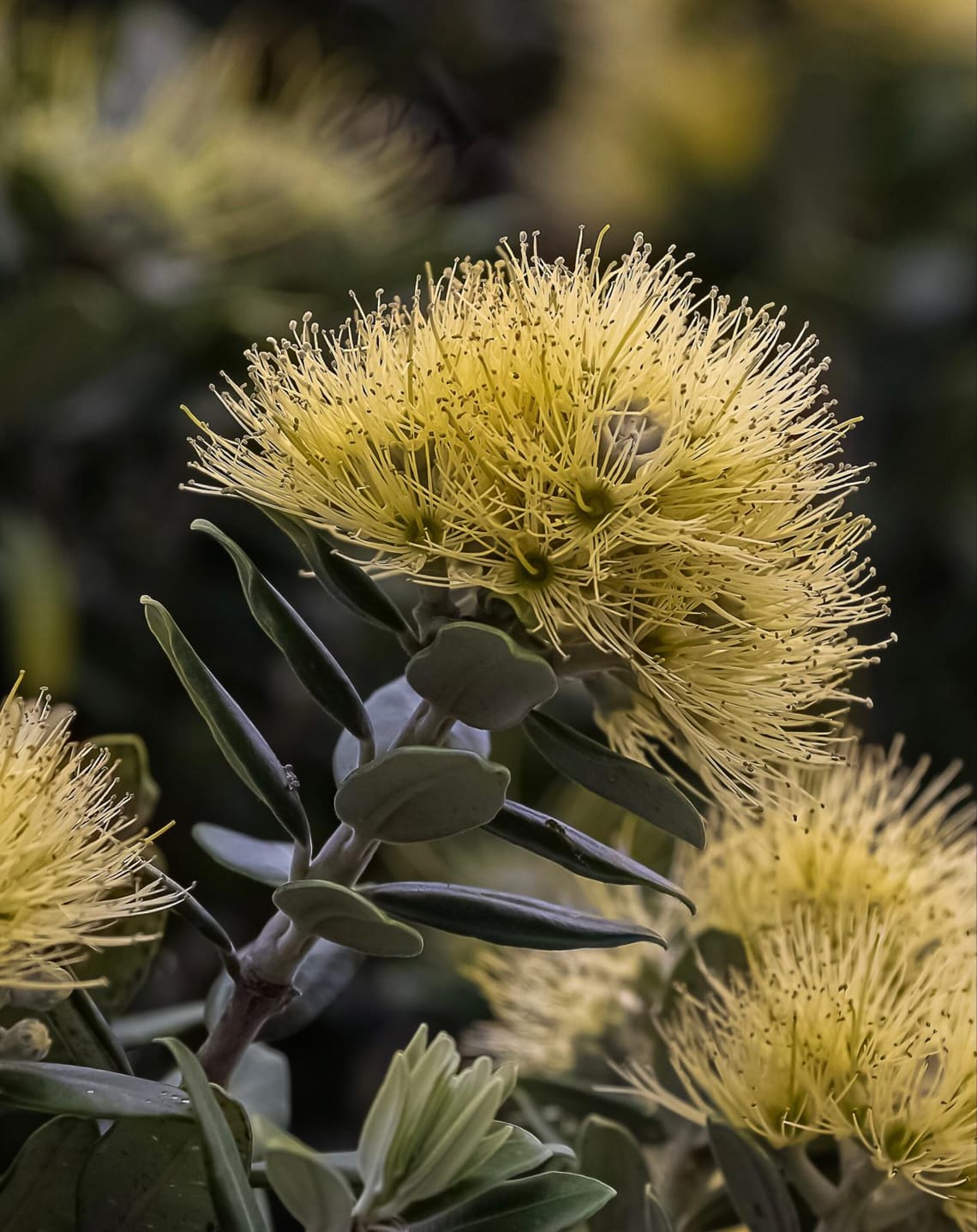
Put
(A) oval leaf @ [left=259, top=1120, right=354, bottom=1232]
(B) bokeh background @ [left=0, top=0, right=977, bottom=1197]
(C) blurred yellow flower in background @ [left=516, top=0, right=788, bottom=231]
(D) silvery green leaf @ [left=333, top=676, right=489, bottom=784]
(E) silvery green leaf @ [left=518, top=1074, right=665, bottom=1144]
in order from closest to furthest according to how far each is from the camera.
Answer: (A) oval leaf @ [left=259, top=1120, right=354, bottom=1232], (D) silvery green leaf @ [left=333, top=676, right=489, bottom=784], (E) silvery green leaf @ [left=518, top=1074, right=665, bottom=1144], (B) bokeh background @ [left=0, top=0, right=977, bottom=1197], (C) blurred yellow flower in background @ [left=516, top=0, right=788, bottom=231]

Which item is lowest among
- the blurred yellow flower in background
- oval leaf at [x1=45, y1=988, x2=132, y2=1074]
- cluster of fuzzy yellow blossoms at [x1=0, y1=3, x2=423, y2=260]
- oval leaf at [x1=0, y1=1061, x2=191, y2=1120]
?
oval leaf at [x1=0, y1=1061, x2=191, y2=1120]

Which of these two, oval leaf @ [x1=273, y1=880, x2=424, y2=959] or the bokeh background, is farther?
the bokeh background

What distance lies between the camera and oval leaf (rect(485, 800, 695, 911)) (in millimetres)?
492

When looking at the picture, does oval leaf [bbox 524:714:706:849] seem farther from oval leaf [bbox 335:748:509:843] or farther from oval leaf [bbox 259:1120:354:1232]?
oval leaf [bbox 259:1120:354:1232]

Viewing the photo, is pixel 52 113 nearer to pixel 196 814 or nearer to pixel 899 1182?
pixel 196 814

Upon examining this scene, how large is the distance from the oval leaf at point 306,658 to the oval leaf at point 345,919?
63 mm

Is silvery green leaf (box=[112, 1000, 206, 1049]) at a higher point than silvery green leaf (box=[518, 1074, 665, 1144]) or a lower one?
lower

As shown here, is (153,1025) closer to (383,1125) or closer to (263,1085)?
(263,1085)

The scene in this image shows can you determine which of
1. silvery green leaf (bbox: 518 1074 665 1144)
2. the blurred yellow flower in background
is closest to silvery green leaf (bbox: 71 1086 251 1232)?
silvery green leaf (bbox: 518 1074 665 1144)

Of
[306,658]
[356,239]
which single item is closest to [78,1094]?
[306,658]

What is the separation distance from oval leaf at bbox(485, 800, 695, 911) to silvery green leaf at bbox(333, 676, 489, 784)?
0.04 metres

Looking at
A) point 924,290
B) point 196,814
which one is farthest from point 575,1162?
point 924,290

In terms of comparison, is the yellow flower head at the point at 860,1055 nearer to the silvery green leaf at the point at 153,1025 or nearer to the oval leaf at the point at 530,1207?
the oval leaf at the point at 530,1207

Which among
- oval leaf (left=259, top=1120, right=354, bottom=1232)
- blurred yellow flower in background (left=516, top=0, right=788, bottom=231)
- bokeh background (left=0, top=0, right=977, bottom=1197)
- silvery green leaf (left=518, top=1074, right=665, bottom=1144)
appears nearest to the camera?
oval leaf (left=259, top=1120, right=354, bottom=1232)
